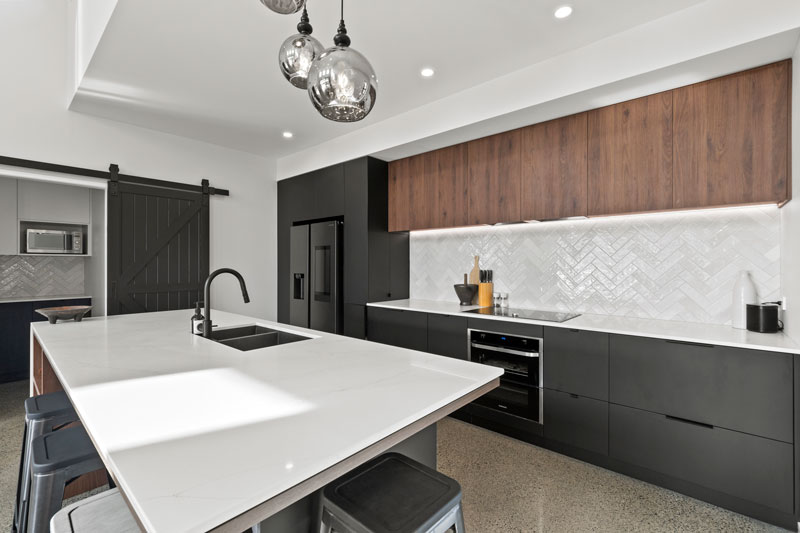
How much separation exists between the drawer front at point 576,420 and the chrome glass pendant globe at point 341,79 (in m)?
2.20

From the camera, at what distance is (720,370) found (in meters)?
1.93

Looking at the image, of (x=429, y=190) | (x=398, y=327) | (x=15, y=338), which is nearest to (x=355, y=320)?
(x=398, y=327)

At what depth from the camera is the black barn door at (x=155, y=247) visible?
11.8 ft

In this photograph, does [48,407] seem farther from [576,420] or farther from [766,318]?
[766,318]

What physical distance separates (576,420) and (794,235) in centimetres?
151

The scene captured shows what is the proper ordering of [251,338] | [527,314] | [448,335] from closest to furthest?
1. [251,338]
2. [527,314]
3. [448,335]

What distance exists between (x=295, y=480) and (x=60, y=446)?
1.24 meters

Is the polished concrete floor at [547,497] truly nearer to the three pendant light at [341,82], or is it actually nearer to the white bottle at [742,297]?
the white bottle at [742,297]

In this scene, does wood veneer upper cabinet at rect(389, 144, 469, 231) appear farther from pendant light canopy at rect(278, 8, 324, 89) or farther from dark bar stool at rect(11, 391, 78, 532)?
dark bar stool at rect(11, 391, 78, 532)

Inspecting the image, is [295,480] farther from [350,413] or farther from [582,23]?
[582,23]

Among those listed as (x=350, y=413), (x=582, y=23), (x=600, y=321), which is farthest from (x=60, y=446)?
(x=582, y=23)

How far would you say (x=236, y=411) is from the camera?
3.31ft

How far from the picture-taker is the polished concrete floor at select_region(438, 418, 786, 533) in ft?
6.03

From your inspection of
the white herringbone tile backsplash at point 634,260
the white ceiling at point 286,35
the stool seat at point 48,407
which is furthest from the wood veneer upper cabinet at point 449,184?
the stool seat at point 48,407
